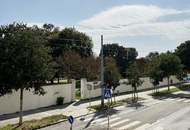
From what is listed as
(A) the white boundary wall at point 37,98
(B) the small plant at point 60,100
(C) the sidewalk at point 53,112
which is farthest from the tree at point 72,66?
(B) the small plant at point 60,100

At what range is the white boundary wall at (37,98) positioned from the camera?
1106 inches

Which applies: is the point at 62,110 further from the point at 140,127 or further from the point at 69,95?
the point at 140,127

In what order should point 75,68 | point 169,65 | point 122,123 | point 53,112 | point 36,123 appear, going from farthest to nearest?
1. point 75,68
2. point 169,65
3. point 53,112
4. point 122,123
5. point 36,123

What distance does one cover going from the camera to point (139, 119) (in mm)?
26641

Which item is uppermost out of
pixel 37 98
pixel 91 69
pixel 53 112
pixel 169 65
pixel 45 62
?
pixel 169 65

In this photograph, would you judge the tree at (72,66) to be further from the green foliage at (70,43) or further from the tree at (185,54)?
the tree at (185,54)

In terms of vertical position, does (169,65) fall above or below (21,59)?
above

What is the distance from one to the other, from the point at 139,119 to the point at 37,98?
→ 9969 millimetres

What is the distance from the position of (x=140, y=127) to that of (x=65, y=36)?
43.6m

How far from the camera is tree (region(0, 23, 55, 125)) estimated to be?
22.2m

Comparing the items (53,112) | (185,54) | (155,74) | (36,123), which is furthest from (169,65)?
(36,123)

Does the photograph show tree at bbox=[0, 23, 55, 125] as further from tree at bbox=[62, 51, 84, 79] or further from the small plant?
tree at bbox=[62, 51, 84, 79]

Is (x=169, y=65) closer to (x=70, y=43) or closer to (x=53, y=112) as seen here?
(x=70, y=43)

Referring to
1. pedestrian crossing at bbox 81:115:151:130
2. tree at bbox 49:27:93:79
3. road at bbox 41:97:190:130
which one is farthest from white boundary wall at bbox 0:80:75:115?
tree at bbox 49:27:93:79
